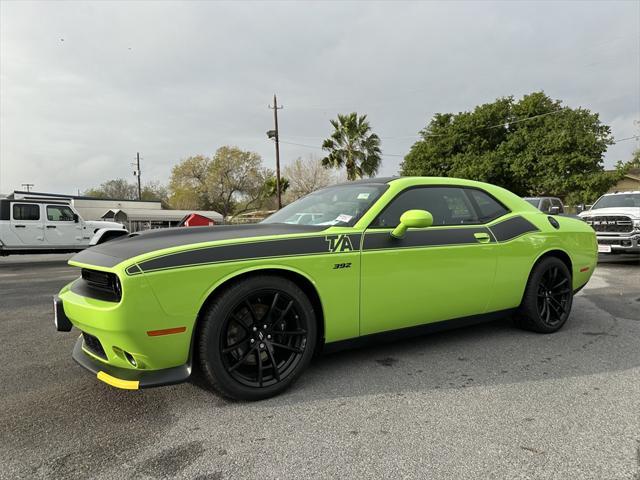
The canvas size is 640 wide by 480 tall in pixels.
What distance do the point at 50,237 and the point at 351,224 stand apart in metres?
11.9

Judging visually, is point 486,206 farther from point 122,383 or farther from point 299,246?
point 122,383

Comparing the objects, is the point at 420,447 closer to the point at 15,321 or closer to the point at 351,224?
the point at 351,224

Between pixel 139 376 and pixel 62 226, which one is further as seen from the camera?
pixel 62 226

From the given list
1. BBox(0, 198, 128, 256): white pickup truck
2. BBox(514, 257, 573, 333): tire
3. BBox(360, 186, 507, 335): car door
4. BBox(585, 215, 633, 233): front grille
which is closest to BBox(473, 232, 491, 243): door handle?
BBox(360, 186, 507, 335): car door

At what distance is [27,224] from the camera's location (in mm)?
11898

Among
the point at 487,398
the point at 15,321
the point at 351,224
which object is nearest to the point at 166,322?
the point at 351,224

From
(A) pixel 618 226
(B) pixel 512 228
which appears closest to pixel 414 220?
(B) pixel 512 228

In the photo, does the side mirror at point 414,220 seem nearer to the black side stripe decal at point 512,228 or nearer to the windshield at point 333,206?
the windshield at point 333,206

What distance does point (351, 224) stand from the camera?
3.09 metres

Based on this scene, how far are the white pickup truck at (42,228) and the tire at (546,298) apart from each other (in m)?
11.9

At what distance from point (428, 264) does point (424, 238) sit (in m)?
0.20

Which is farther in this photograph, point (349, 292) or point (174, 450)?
point (349, 292)

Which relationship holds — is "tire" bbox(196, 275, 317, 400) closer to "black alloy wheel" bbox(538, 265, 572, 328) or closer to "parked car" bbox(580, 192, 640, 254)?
"black alloy wheel" bbox(538, 265, 572, 328)

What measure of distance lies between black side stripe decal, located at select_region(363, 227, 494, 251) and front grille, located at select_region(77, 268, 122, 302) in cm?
157
